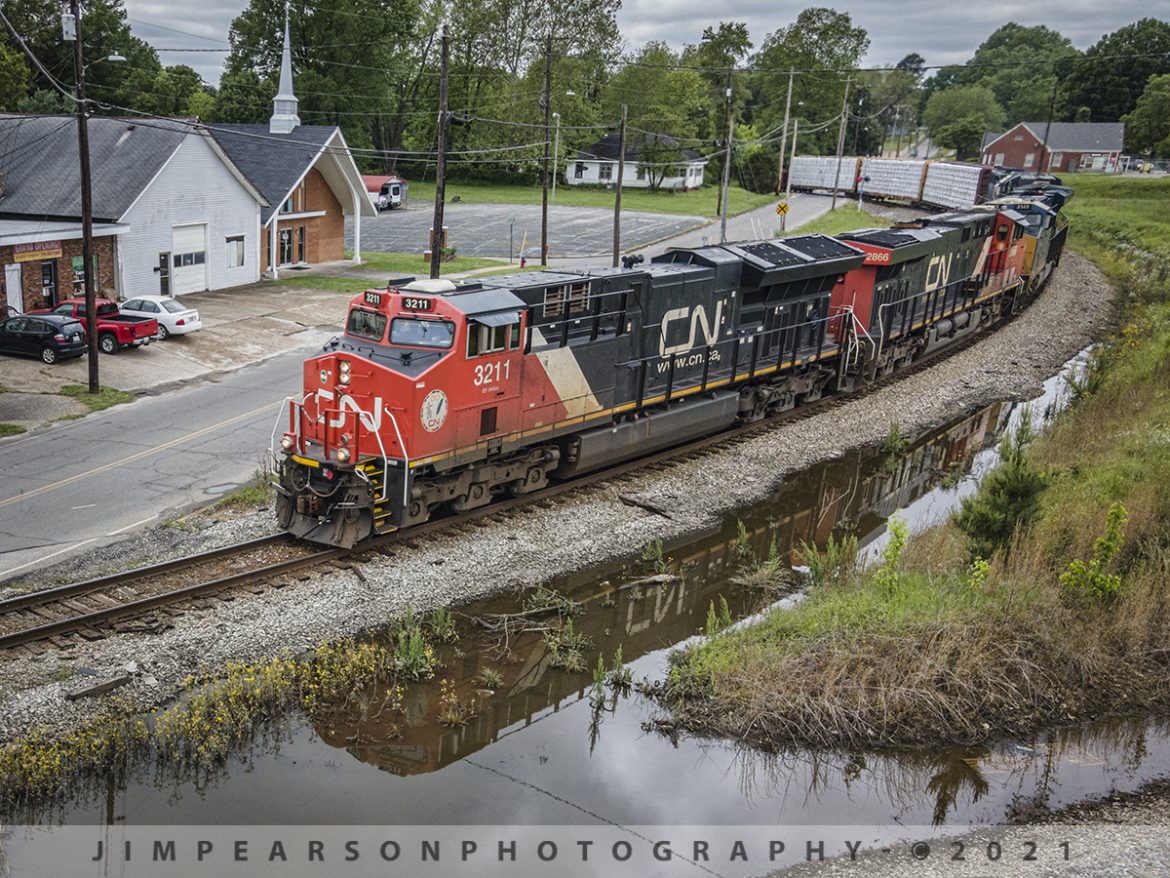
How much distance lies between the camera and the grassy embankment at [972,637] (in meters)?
13.0

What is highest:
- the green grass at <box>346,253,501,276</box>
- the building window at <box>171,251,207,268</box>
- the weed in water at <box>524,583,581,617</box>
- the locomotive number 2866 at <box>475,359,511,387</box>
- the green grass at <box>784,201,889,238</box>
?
the green grass at <box>784,201,889,238</box>

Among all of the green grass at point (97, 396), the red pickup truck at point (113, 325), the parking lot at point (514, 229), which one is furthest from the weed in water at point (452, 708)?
the parking lot at point (514, 229)

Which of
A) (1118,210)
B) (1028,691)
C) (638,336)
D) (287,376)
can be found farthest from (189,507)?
(1118,210)

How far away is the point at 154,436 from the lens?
2345 centimetres

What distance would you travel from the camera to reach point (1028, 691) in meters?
13.6

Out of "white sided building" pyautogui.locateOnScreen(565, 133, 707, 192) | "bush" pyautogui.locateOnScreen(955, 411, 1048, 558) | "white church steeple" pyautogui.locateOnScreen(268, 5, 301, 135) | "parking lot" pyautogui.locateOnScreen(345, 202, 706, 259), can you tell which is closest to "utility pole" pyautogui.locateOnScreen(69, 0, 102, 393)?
"bush" pyautogui.locateOnScreen(955, 411, 1048, 558)

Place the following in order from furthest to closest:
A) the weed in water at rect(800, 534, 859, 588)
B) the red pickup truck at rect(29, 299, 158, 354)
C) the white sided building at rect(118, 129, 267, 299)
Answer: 1. the white sided building at rect(118, 129, 267, 299)
2. the red pickup truck at rect(29, 299, 158, 354)
3. the weed in water at rect(800, 534, 859, 588)

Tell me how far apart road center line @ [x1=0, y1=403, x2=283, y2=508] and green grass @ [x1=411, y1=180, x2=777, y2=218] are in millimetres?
54877

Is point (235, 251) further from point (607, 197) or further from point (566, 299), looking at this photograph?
point (607, 197)

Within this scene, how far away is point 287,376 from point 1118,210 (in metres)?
68.2

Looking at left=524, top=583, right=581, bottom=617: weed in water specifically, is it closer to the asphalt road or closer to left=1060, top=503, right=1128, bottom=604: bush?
left=1060, top=503, right=1128, bottom=604: bush

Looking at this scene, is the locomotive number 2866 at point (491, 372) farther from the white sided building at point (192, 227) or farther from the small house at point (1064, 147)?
the small house at point (1064, 147)

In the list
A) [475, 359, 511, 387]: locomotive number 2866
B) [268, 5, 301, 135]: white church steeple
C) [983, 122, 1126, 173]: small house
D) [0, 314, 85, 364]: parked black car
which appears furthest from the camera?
[983, 122, 1126, 173]: small house

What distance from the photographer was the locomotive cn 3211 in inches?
638
